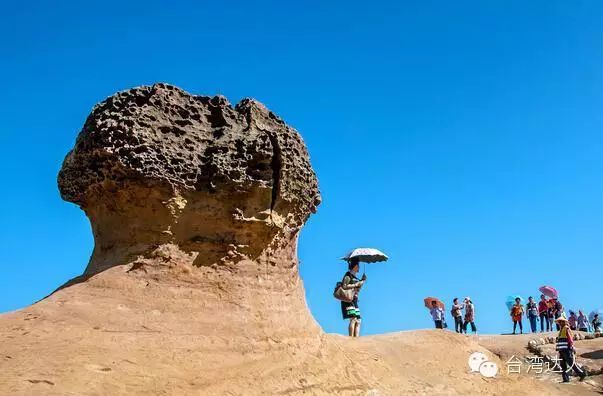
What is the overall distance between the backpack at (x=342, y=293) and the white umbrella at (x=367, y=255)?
6.26 feet

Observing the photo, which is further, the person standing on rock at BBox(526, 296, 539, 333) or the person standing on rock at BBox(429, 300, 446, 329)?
the person standing on rock at BBox(526, 296, 539, 333)

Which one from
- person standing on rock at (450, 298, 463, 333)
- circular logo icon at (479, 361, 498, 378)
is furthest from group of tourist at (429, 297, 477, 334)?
circular logo icon at (479, 361, 498, 378)

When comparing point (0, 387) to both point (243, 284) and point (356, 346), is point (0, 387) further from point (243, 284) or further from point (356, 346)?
point (356, 346)

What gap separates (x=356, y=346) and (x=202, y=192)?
2.51 m

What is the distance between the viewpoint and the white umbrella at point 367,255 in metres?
9.22

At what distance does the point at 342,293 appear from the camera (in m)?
7.10

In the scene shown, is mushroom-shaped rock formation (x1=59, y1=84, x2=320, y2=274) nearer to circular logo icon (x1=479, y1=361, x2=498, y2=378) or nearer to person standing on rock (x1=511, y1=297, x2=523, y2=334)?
circular logo icon (x1=479, y1=361, x2=498, y2=378)

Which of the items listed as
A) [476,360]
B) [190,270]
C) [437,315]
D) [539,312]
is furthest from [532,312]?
[190,270]

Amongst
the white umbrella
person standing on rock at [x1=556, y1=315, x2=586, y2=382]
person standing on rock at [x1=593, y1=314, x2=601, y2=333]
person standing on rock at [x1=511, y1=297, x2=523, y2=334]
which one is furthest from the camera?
person standing on rock at [x1=593, y1=314, x2=601, y2=333]

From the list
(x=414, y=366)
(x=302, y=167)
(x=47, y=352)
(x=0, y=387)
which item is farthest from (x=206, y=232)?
(x=414, y=366)

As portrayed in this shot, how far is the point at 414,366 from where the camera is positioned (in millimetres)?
6371

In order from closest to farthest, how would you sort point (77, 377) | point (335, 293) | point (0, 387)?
point (0, 387), point (77, 377), point (335, 293)

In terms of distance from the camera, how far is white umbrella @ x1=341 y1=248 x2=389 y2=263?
30.2 feet

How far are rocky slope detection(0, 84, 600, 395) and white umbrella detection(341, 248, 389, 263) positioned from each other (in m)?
3.12
